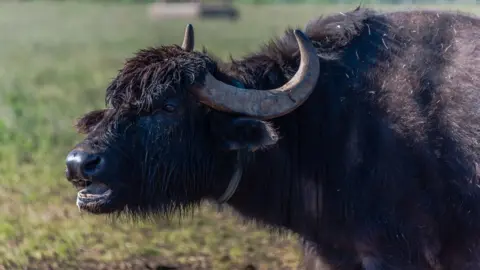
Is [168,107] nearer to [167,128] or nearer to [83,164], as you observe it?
[167,128]

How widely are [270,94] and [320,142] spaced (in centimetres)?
42

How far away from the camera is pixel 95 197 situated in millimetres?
4133

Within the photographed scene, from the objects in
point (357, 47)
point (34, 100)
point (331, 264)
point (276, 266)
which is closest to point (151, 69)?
point (357, 47)

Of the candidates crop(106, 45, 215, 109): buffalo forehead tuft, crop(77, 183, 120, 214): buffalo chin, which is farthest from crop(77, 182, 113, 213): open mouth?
crop(106, 45, 215, 109): buffalo forehead tuft

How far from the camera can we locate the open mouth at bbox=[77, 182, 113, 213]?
4137 millimetres

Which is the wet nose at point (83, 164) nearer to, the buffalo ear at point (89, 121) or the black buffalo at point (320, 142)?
the black buffalo at point (320, 142)

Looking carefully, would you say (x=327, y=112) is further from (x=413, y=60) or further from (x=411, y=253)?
(x=411, y=253)

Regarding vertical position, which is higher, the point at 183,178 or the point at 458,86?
the point at 458,86

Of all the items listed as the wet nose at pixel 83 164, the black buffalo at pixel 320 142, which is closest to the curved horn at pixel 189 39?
the black buffalo at pixel 320 142

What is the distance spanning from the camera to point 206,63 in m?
4.30

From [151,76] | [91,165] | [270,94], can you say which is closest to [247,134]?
[270,94]

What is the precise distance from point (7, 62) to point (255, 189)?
55.0ft

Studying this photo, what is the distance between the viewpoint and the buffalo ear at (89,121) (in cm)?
426

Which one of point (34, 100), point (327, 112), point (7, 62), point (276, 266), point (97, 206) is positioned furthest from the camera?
point (7, 62)
